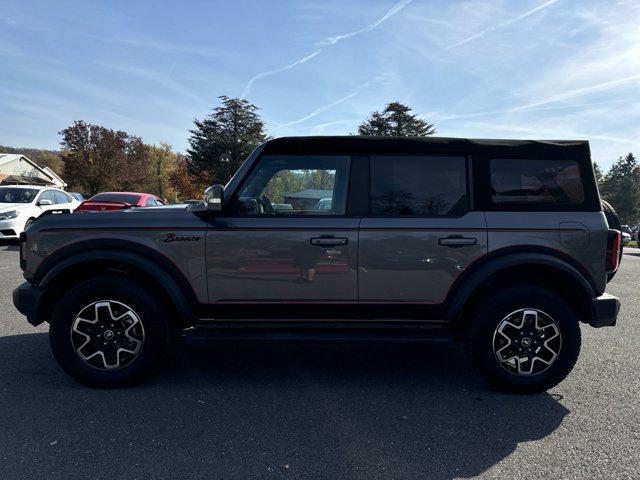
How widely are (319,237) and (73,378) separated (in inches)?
88.3

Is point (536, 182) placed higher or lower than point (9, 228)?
higher

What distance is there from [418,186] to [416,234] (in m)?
0.42

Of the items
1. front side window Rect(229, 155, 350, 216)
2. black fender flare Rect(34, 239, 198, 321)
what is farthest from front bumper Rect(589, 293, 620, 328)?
black fender flare Rect(34, 239, 198, 321)

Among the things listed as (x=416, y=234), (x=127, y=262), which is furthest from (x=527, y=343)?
(x=127, y=262)

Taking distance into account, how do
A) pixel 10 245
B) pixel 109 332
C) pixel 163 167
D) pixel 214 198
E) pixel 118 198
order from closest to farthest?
pixel 214 198 < pixel 109 332 < pixel 118 198 < pixel 10 245 < pixel 163 167

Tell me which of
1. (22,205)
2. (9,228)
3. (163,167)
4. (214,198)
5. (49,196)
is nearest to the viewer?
(214,198)

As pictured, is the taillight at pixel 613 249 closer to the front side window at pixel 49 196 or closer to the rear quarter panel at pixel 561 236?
the rear quarter panel at pixel 561 236

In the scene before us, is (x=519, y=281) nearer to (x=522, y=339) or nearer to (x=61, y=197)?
(x=522, y=339)

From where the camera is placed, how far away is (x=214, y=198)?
10.6 feet

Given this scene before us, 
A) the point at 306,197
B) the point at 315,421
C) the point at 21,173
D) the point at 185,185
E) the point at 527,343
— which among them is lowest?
the point at 315,421

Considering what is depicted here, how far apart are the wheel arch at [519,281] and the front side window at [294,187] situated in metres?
1.17

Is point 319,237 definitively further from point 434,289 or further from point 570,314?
point 570,314

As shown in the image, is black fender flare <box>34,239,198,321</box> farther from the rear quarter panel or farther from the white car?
the white car

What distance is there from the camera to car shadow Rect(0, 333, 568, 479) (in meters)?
2.37
